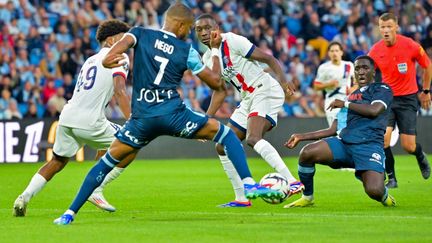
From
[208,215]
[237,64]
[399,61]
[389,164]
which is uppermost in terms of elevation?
[237,64]

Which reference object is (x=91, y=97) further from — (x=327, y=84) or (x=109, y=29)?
(x=327, y=84)

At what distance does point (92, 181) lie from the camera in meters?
9.65

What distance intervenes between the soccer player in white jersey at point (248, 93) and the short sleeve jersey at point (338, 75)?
6518 mm

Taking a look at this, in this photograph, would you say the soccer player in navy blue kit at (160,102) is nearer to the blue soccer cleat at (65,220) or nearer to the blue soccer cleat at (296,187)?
the blue soccer cleat at (65,220)

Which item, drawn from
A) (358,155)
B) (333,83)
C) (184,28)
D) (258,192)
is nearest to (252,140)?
(358,155)

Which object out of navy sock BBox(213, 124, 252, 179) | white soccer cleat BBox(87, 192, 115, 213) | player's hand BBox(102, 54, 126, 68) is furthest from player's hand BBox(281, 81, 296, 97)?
player's hand BBox(102, 54, 126, 68)

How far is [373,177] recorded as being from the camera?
36.0 feet

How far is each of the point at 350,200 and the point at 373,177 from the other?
4.97 feet

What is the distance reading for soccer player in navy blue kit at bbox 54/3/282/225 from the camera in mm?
9594

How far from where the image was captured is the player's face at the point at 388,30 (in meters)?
13.9

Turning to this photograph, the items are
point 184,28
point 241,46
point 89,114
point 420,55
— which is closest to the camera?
point 184,28

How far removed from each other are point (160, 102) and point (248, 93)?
288 centimetres

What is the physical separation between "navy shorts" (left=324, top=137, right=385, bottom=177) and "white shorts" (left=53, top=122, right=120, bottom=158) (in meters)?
2.51

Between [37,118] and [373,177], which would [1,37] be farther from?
[373,177]
